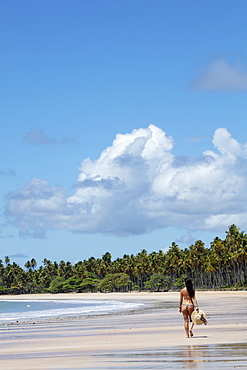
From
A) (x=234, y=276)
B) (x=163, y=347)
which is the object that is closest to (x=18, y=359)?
(x=163, y=347)

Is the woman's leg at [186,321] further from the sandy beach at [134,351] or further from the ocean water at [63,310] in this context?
the ocean water at [63,310]

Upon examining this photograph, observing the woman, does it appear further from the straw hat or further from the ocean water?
the ocean water

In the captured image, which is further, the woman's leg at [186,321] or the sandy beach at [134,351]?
the woman's leg at [186,321]

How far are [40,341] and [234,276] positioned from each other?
117 m

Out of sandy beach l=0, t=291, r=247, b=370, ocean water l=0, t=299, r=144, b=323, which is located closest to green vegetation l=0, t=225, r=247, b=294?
ocean water l=0, t=299, r=144, b=323

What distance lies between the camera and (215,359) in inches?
534

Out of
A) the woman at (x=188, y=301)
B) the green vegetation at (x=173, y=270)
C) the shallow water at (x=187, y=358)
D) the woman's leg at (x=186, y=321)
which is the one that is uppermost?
the green vegetation at (x=173, y=270)

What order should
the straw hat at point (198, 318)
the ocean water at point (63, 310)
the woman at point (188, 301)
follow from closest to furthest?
the straw hat at point (198, 318) < the woman at point (188, 301) < the ocean water at point (63, 310)

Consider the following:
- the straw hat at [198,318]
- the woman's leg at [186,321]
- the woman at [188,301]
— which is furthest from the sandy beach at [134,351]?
the woman at [188,301]

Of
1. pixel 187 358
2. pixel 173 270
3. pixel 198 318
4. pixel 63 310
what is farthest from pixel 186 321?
pixel 173 270

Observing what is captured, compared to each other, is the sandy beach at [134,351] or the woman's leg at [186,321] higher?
the woman's leg at [186,321]

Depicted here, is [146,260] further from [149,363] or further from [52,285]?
[149,363]

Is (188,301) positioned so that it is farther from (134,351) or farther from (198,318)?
(134,351)

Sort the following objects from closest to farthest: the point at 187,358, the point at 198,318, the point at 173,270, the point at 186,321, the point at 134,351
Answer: the point at 187,358, the point at 134,351, the point at 198,318, the point at 186,321, the point at 173,270
